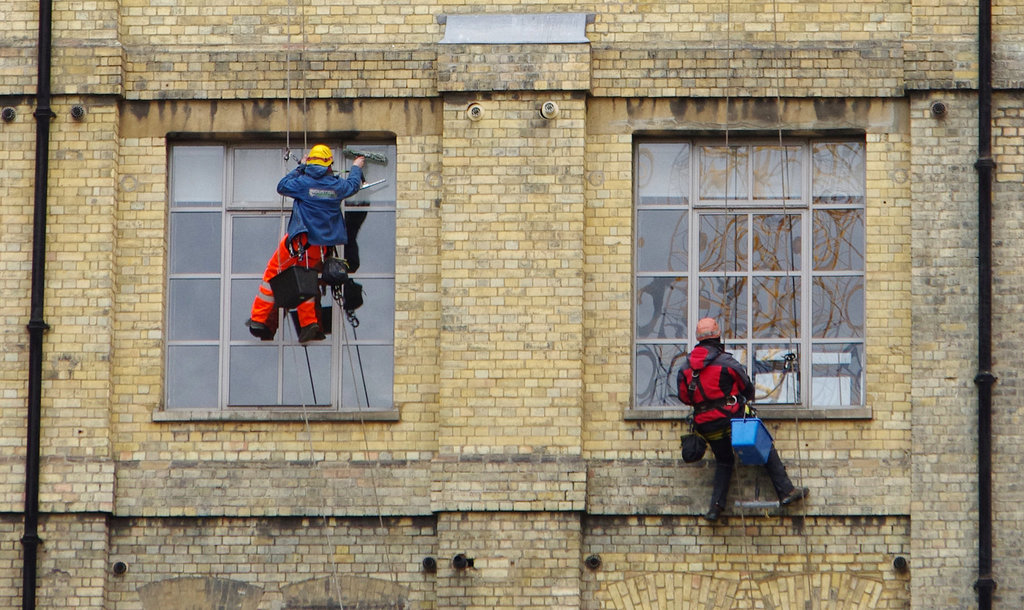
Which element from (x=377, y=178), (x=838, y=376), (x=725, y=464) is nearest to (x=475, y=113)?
(x=377, y=178)

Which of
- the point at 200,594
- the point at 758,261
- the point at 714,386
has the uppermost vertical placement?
the point at 758,261

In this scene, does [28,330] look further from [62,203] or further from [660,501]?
[660,501]

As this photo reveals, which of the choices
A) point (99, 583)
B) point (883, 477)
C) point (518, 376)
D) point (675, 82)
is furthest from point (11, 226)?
point (883, 477)

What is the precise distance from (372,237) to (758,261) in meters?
3.36

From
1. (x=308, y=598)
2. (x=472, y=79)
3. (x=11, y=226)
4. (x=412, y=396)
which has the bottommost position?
(x=308, y=598)

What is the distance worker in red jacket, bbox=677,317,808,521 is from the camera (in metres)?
18.0

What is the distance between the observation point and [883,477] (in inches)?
723

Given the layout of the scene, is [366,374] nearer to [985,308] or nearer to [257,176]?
[257,176]

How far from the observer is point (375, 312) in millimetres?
19125

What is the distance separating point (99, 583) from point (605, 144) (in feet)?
18.6

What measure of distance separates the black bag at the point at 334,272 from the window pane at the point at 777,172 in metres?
3.63

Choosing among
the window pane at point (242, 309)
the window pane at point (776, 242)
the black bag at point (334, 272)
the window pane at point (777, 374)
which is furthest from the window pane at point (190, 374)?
the window pane at point (776, 242)

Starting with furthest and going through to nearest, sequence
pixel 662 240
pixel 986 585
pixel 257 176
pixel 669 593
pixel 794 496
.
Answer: pixel 257 176, pixel 662 240, pixel 669 593, pixel 794 496, pixel 986 585

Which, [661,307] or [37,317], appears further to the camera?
[661,307]
